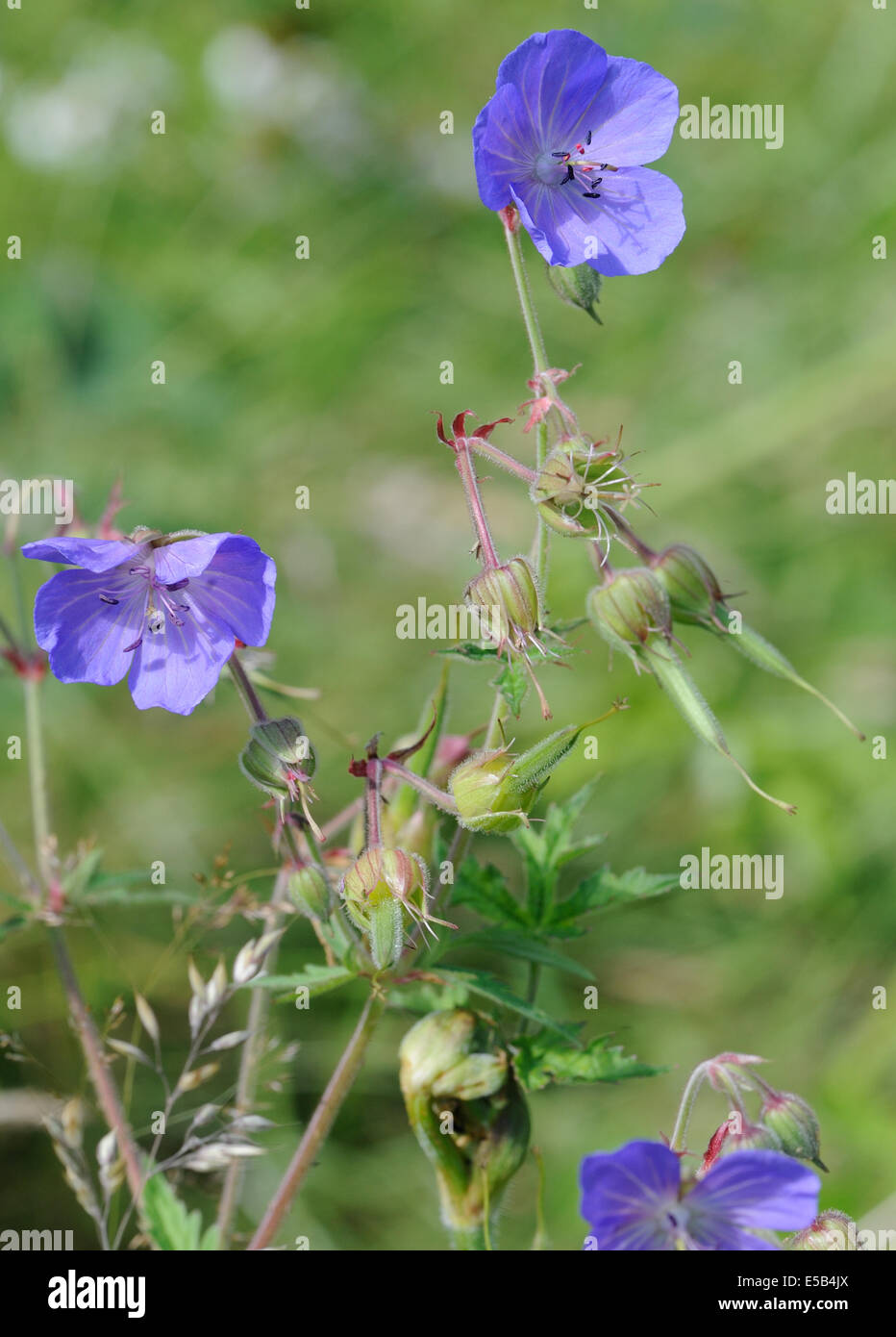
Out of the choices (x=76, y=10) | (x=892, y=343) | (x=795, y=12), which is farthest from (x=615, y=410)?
(x=76, y=10)

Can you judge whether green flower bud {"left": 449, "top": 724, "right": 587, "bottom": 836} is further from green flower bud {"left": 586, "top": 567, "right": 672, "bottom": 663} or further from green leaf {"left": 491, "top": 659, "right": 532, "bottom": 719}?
green flower bud {"left": 586, "top": 567, "right": 672, "bottom": 663}

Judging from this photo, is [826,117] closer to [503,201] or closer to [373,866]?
[503,201]

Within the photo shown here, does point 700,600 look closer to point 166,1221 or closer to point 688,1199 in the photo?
point 688,1199

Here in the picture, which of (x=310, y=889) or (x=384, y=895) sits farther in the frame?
(x=310, y=889)

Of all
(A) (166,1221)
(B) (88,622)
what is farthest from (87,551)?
(A) (166,1221)

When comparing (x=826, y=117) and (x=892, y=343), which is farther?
(x=826, y=117)

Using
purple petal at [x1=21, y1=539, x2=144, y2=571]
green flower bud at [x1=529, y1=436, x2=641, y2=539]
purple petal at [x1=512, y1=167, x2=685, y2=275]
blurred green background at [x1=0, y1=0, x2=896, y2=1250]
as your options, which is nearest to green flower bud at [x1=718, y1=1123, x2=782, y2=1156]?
green flower bud at [x1=529, y1=436, x2=641, y2=539]
